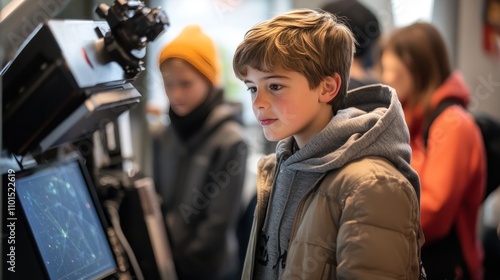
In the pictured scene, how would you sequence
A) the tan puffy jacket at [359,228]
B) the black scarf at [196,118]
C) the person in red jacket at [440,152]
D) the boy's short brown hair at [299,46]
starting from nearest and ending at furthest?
the tan puffy jacket at [359,228]
the boy's short brown hair at [299,46]
the person in red jacket at [440,152]
the black scarf at [196,118]

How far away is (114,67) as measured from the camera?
1282 mm

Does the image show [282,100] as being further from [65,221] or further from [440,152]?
[440,152]

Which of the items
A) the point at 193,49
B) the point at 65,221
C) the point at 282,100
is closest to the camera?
the point at 282,100

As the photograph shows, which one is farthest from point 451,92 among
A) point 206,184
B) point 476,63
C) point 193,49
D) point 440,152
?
point 476,63

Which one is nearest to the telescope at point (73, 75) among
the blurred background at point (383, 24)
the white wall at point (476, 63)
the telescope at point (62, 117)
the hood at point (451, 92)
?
the telescope at point (62, 117)

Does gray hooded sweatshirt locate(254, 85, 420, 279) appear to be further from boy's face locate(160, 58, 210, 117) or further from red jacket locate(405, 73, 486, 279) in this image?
red jacket locate(405, 73, 486, 279)

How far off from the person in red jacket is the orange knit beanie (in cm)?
67

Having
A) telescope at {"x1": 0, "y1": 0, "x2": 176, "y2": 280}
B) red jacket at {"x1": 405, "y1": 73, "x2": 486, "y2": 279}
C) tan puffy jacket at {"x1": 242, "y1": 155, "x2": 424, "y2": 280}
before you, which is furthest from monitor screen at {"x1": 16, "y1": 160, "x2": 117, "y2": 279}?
red jacket at {"x1": 405, "y1": 73, "x2": 486, "y2": 279}

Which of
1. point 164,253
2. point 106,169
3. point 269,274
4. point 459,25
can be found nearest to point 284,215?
point 269,274

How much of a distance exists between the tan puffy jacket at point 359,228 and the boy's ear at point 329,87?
16cm

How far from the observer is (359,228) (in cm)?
109

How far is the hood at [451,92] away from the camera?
6.94 ft

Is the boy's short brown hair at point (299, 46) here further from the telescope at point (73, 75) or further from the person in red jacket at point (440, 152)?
the person in red jacket at point (440, 152)

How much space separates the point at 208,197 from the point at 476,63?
1.86 m
